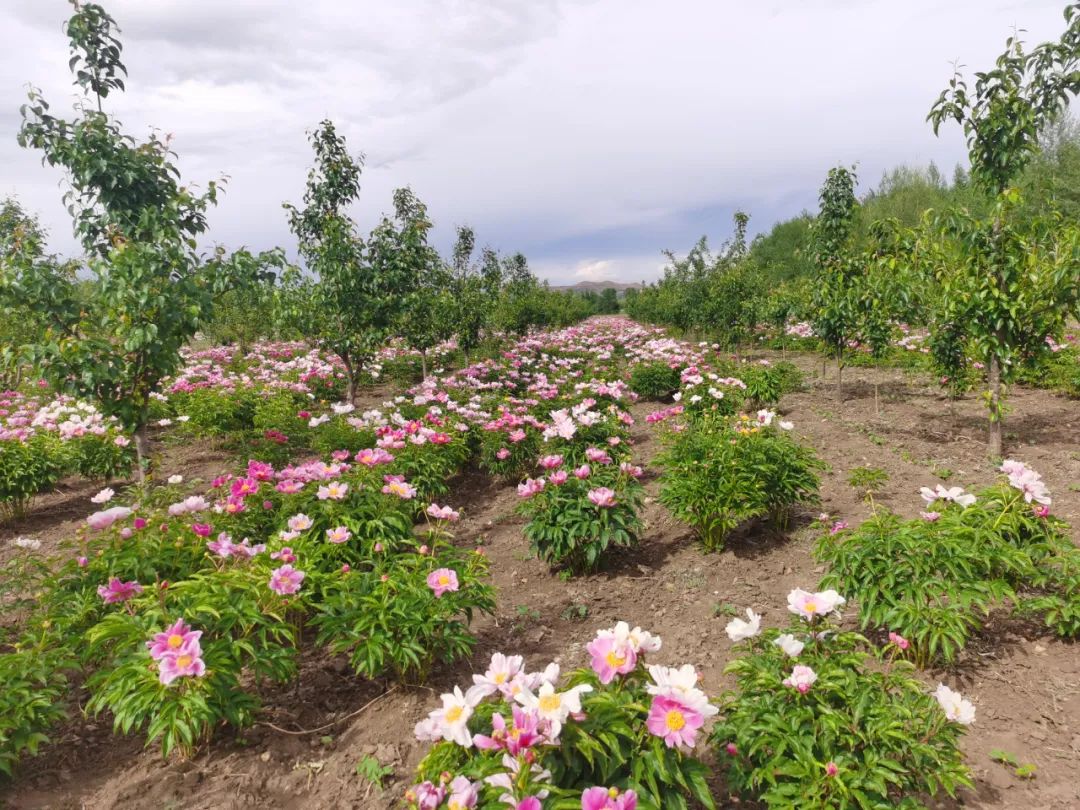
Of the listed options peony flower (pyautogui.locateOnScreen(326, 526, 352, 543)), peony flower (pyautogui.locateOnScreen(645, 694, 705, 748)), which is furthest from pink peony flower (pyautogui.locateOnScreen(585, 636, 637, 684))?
peony flower (pyautogui.locateOnScreen(326, 526, 352, 543))

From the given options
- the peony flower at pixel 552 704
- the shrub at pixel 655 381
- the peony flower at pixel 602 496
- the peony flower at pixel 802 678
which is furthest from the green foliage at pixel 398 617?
the shrub at pixel 655 381

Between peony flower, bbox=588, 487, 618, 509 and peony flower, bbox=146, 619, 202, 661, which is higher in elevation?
peony flower, bbox=146, 619, 202, 661

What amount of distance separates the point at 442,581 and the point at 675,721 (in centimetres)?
151

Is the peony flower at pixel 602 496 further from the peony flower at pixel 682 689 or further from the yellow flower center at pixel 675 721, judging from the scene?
the yellow flower center at pixel 675 721

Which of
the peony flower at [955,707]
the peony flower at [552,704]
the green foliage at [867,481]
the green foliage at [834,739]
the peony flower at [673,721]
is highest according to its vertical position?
the peony flower at [552,704]

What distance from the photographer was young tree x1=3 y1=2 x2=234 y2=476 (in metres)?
4.93

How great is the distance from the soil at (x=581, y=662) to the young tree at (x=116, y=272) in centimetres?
219

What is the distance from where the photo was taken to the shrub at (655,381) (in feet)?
37.2

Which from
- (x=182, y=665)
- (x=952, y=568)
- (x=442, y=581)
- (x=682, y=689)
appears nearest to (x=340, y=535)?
(x=442, y=581)

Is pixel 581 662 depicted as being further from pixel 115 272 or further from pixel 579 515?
pixel 115 272

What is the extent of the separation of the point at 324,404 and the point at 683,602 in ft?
23.5

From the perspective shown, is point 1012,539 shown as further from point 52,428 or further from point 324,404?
point 52,428

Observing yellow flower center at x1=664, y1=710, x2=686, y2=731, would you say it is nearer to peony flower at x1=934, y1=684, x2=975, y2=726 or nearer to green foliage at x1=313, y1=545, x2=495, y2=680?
peony flower at x1=934, y1=684, x2=975, y2=726

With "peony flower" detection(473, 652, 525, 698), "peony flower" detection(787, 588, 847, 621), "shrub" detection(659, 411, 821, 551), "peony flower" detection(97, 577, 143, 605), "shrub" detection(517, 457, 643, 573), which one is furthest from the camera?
"shrub" detection(659, 411, 821, 551)
